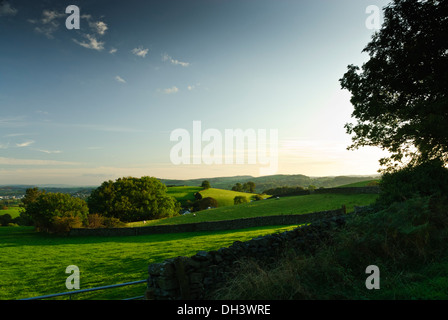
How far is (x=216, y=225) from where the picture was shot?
90.5 feet

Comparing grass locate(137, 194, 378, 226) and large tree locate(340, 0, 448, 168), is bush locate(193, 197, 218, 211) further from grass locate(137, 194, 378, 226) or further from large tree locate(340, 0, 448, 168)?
large tree locate(340, 0, 448, 168)

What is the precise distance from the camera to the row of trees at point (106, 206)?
35.6 meters

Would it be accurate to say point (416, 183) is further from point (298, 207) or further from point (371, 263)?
point (298, 207)

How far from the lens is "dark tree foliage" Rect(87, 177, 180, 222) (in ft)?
142

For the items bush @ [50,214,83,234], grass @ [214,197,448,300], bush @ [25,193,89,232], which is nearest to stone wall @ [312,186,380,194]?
grass @ [214,197,448,300]

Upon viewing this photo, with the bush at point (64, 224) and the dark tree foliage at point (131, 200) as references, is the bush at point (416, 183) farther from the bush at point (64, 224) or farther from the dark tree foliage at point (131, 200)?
the dark tree foliage at point (131, 200)

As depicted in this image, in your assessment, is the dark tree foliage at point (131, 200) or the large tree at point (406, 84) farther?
the dark tree foliage at point (131, 200)

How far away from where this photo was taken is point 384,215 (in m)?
7.73

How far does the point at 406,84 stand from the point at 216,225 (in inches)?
838

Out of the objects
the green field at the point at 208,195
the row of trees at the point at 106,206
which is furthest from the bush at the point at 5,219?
the green field at the point at 208,195

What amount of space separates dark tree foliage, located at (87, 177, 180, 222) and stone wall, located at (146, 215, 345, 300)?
40.7 meters
